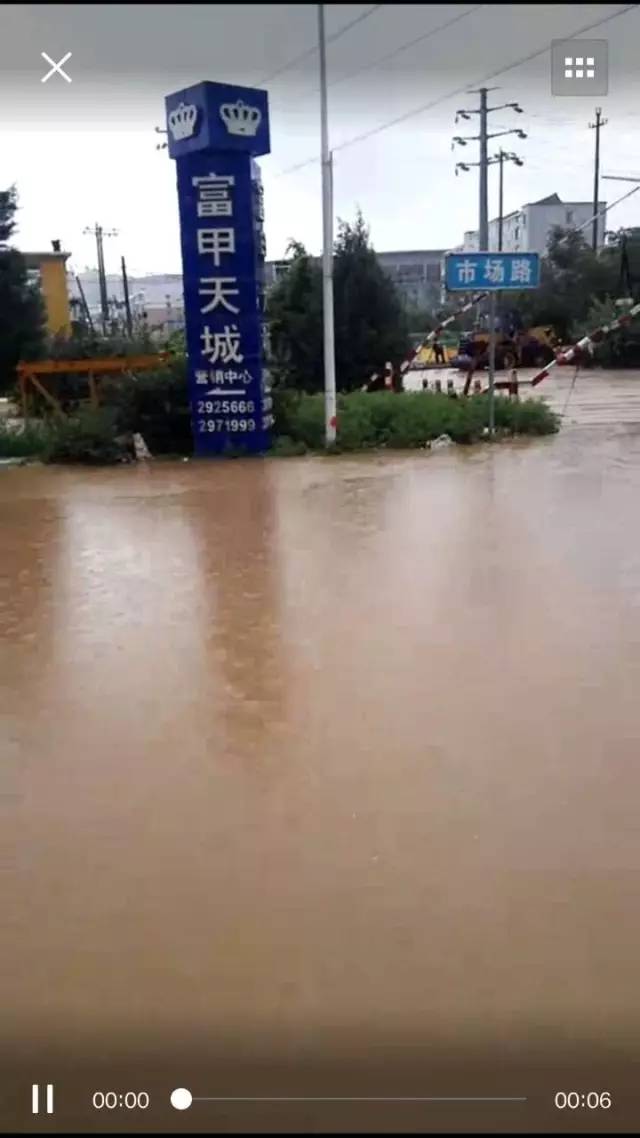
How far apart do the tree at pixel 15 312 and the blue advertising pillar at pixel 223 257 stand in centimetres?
461

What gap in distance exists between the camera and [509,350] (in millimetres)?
21516

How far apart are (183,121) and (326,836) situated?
8696mm

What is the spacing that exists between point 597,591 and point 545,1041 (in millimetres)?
3412

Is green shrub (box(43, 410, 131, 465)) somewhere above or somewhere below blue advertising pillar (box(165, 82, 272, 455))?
below

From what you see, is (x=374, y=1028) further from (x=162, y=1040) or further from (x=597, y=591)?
(x=597, y=591)

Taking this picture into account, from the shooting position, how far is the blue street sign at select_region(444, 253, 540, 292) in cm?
1046

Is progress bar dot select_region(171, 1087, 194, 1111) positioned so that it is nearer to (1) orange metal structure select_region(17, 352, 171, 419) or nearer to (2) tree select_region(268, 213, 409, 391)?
(1) orange metal structure select_region(17, 352, 171, 419)

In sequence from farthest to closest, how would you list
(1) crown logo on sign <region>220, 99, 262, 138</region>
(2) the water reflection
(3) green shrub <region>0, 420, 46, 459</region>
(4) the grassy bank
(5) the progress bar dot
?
(3) green shrub <region>0, 420, 46, 459</region> → (4) the grassy bank → (1) crown logo on sign <region>220, 99, 262, 138</region> → (2) the water reflection → (5) the progress bar dot

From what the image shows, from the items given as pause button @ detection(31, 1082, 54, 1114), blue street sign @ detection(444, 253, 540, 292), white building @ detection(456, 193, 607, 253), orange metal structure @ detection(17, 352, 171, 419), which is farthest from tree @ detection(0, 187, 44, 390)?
white building @ detection(456, 193, 607, 253)

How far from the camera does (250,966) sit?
7.82 ft

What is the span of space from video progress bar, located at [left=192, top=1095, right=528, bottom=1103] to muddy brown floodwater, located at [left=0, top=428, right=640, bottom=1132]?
0.7 inches

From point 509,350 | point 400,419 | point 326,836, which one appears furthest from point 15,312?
point 326,836

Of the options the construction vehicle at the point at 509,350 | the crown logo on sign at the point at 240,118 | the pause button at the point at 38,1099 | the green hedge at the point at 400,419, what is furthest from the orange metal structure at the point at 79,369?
the pause button at the point at 38,1099

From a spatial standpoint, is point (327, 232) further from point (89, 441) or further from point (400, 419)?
point (89, 441)
